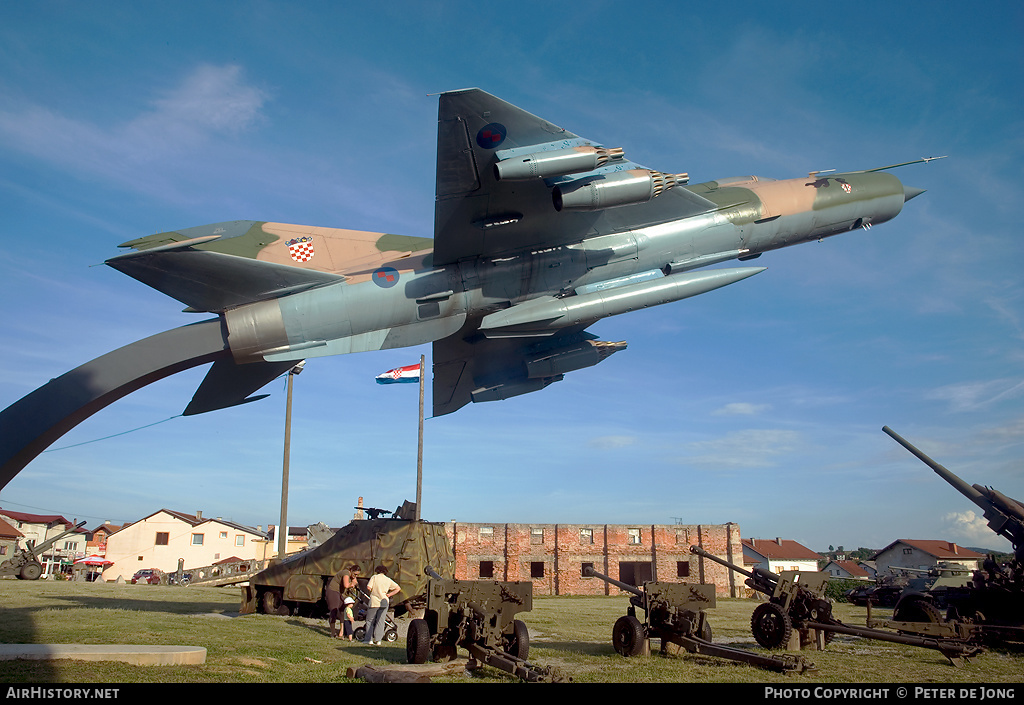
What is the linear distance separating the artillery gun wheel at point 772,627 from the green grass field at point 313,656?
295 millimetres

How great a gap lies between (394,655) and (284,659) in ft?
5.24

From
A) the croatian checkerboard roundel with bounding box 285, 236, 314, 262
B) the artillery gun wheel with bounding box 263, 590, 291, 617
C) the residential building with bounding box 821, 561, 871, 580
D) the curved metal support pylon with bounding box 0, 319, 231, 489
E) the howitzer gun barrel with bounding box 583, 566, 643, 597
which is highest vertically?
the croatian checkerboard roundel with bounding box 285, 236, 314, 262

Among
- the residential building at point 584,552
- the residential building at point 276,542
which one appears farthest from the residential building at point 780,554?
the residential building at point 276,542

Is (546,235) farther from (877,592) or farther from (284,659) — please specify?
(877,592)

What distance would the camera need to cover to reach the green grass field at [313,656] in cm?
800

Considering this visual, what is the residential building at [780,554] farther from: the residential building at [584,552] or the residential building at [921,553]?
the residential building at [584,552]

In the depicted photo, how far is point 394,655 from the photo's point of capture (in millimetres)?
10367

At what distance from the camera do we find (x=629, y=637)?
35.3ft

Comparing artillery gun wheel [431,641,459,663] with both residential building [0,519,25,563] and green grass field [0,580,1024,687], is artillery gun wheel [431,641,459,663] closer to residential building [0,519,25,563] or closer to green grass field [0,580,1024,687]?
green grass field [0,580,1024,687]

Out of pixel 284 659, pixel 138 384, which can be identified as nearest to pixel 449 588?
pixel 284 659

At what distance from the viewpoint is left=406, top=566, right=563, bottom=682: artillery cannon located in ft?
30.2

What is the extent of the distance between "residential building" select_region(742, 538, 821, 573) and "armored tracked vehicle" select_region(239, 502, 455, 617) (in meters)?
47.6

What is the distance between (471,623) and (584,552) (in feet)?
85.1

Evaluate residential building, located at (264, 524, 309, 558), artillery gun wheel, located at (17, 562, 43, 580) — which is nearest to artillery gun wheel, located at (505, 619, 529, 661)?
artillery gun wheel, located at (17, 562, 43, 580)
